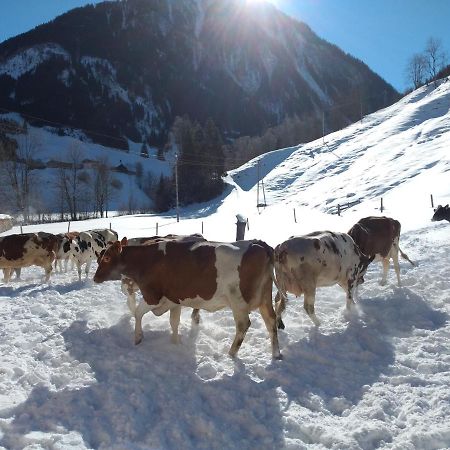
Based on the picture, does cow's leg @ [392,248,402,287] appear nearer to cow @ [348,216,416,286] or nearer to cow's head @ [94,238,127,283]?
cow @ [348,216,416,286]

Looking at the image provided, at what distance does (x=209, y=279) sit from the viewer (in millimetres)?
7008

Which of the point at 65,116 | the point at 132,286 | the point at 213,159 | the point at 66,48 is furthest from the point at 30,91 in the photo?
the point at 132,286

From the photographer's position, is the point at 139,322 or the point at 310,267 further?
the point at 310,267

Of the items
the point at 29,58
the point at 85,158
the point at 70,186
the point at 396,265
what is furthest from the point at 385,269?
the point at 29,58

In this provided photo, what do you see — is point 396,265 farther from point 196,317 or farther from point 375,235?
point 196,317

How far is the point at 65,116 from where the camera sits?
130 m

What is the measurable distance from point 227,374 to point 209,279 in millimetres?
1484

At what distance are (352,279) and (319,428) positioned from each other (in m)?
4.56

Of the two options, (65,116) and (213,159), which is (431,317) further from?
(65,116)

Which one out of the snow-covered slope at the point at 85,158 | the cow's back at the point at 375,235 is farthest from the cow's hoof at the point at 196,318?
the snow-covered slope at the point at 85,158

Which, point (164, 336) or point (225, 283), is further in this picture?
point (164, 336)

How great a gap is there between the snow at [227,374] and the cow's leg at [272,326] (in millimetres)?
184

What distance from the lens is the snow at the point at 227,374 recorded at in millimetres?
4805

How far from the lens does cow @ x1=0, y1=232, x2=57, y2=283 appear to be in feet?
43.3
